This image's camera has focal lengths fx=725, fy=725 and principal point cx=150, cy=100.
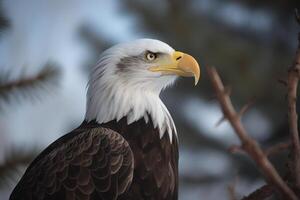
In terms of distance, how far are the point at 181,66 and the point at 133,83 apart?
0.28 meters

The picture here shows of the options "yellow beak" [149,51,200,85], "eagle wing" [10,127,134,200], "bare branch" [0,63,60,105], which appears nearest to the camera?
"bare branch" [0,63,60,105]

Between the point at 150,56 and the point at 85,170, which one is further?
the point at 150,56

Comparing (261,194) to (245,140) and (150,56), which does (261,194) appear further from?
(150,56)

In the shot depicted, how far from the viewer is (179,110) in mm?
9398

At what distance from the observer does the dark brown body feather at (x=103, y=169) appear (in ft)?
Result: 9.50

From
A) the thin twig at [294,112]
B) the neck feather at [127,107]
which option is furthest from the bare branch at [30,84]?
the thin twig at [294,112]

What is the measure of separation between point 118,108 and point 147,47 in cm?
31

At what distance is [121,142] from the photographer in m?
3.05

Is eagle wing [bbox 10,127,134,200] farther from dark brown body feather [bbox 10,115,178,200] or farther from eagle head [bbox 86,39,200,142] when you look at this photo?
eagle head [bbox 86,39,200,142]

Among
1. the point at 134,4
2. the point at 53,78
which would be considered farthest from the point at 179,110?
the point at 53,78

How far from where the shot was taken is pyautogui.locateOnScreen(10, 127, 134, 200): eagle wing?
9.48ft

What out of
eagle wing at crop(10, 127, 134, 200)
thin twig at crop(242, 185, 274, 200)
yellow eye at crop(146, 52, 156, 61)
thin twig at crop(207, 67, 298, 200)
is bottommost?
eagle wing at crop(10, 127, 134, 200)

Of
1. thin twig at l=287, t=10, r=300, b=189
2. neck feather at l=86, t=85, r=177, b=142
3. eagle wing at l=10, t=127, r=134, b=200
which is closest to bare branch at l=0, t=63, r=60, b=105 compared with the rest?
eagle wing at l=10, t=127, r=134, b=200

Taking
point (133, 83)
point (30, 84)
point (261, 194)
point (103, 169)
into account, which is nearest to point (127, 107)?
point (133, 83)
